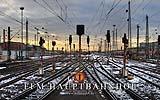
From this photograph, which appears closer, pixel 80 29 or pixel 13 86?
pixel 80 29

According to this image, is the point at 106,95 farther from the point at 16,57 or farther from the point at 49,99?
the point at 16,57

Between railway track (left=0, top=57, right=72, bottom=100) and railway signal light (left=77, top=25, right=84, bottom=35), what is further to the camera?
railway track (left=0, top=57, right=72, bottom=100)

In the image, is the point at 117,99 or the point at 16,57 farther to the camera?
the point at 16,57

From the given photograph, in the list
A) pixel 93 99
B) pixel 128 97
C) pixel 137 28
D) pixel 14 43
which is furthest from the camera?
pixel 14 43

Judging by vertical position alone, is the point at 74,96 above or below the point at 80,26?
Answer: below

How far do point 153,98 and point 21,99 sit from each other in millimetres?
6647

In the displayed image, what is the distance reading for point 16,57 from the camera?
3853 inches

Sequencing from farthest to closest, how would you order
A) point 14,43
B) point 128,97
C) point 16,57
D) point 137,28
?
point 14,43 < point 137,28 < point 16,57 < point 128,97

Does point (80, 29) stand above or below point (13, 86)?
above

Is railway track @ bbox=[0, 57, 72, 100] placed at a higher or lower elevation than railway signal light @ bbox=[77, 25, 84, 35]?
lower

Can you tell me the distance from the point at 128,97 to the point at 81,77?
2737mm

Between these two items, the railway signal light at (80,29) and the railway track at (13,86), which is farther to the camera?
the railway track at (13,86)

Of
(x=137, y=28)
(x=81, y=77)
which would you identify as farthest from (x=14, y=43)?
(x=81, y=77)

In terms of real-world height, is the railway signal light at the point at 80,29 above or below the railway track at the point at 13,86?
above
